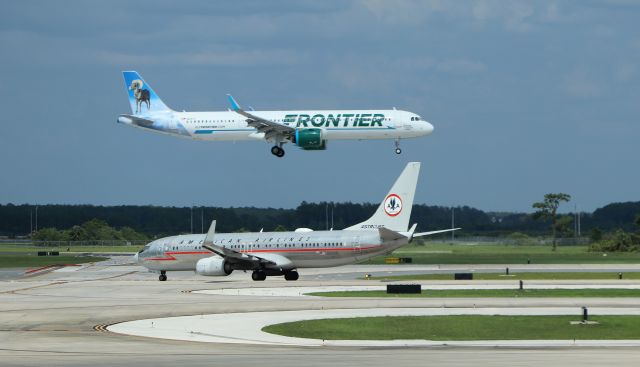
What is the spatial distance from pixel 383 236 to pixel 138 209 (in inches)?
4757

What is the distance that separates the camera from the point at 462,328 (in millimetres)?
35938

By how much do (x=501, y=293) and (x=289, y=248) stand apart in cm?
1755

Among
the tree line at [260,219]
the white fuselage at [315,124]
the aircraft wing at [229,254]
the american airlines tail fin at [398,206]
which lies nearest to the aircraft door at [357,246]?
the american airlines tail fin at [398,206]

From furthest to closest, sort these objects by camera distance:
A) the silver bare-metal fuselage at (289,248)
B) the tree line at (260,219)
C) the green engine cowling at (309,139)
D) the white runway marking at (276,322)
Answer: the tree line at (260,219) → the green engine cowling at (309,139) → the silver bare-metal fuselage at (289,248) → the white runway marking at (276,322)

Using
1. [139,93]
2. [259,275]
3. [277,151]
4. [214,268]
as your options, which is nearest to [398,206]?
[259,275]

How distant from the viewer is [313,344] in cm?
3231

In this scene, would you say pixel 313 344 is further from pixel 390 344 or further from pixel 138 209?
pixel 138 209

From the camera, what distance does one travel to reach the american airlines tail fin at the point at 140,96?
84.2m

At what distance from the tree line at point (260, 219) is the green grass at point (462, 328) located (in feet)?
360

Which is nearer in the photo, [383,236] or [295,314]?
[295,314]

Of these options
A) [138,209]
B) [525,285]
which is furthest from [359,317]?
[138,209]

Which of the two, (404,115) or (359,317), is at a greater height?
(404,115)

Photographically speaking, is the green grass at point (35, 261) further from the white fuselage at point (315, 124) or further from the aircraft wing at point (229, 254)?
the aircraft wing at point (229, 254)

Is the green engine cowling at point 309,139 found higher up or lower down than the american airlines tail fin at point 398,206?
higher up
